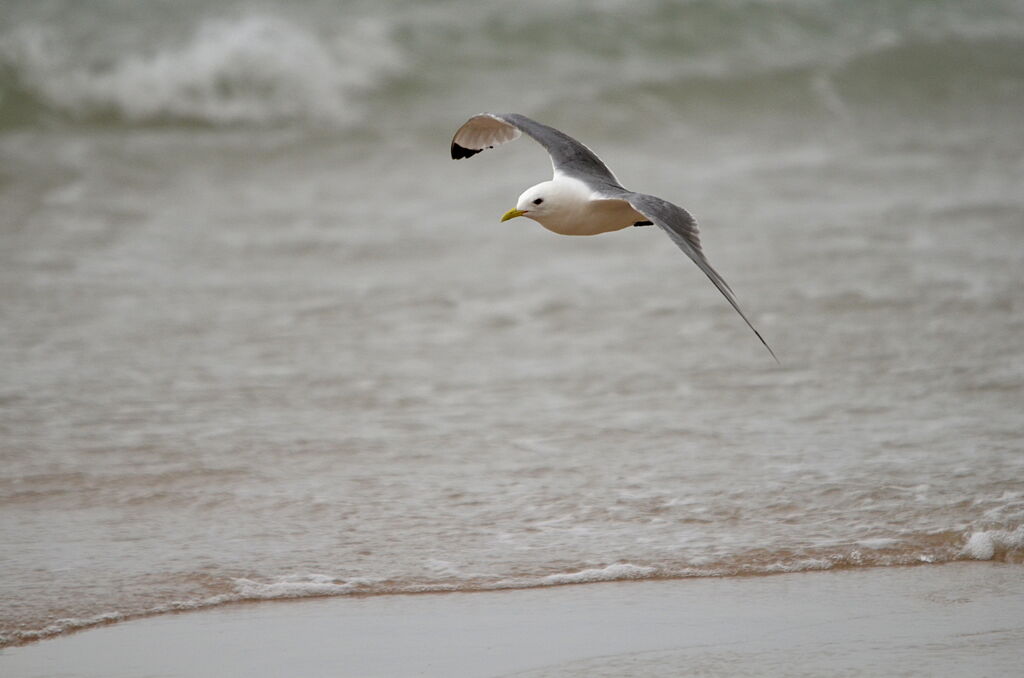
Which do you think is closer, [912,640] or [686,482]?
[912,640]

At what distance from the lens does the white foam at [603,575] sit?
3705 mm

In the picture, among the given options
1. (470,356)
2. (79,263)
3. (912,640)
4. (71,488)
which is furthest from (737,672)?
(79,263)

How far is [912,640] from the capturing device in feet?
11.0

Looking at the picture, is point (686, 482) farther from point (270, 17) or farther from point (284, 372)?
point (270, 17)

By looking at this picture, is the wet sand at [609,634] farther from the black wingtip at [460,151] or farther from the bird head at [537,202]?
the black wingtip at [460,151]

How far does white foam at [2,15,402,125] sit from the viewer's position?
390 inches

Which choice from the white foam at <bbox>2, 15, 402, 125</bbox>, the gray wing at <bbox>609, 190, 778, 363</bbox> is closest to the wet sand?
the gray wing at <bbox>609, 190, 778, 363</bbox>

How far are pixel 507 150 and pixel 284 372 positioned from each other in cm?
379

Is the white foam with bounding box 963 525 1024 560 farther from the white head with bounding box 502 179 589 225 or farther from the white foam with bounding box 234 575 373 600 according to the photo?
the white foam with bounding box 234 575 373 600

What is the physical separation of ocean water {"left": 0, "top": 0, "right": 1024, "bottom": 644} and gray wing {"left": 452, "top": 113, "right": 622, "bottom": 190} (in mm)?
890

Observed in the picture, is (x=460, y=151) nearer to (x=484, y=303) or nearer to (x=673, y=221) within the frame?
(x=673, y=221)

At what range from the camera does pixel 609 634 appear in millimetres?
3414

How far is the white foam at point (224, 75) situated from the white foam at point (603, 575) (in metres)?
6.44

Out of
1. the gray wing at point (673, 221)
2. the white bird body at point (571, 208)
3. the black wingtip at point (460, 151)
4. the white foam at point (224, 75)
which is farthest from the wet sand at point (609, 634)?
the white foam at point (224, 75)
